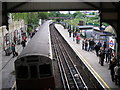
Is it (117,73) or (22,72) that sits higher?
(22,72)

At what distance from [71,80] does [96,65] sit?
3.42 meters

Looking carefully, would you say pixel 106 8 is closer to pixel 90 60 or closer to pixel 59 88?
pixel 59 88

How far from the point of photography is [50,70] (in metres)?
8.74

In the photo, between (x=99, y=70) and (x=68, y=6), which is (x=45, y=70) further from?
(x=99, y=70)

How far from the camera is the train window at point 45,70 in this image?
28.2 feet

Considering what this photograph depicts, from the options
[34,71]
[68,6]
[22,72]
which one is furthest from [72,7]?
[22,72]

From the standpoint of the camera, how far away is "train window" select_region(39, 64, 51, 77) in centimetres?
859

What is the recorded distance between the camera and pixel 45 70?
28.4 ft

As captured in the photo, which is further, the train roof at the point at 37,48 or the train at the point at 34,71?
the train roof at the point at 37,48

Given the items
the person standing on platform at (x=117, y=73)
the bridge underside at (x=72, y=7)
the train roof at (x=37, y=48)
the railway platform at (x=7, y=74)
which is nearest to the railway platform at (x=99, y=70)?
the person standing on platform at (x=117, y=73)

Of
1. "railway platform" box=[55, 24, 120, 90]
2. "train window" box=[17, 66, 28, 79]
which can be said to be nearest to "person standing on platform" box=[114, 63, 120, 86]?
"railway platform" box=[55, 24, 120, 90]

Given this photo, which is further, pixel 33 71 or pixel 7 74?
pixel 7 74

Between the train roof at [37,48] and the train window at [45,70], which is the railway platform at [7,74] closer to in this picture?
the train roof at [37,48]

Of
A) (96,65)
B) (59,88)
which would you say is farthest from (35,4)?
(96,65)
